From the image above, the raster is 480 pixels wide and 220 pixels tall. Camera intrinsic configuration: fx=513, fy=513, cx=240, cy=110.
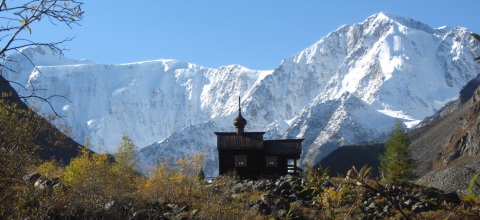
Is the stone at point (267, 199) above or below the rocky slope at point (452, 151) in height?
below

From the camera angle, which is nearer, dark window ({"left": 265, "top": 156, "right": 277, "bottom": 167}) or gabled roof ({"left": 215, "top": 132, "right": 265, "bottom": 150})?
gabled roof ({"left": 215, "top": 132, "right": 265, "bottom": 150})

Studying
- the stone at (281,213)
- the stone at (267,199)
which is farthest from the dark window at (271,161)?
the stone at (281,213)

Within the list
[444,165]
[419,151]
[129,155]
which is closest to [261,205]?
[129,155]

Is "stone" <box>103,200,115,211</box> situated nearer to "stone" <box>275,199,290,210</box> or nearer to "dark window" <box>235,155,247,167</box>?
"stone" <box>275,199,290,210</box>

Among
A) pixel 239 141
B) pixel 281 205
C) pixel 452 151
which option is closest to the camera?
pixel 281 205

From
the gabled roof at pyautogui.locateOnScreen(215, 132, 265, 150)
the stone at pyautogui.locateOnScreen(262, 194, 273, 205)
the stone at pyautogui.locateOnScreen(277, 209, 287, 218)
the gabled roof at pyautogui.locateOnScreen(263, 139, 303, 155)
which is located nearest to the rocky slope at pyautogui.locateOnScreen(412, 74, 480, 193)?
the gabled roof at pyautogui.locateOnScreen(263, 139, 303, 155)

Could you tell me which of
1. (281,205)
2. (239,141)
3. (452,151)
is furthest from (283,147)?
(452,151)

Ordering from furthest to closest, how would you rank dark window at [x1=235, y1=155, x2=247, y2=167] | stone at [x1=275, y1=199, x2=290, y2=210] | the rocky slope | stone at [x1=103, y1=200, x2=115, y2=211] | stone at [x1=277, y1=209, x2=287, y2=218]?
the rocky slope, dark window at [x1=235, y1=155, x2=247, y2=167], stone at [x1=275, y1=199, x2=290, y2=210], stone at [x1=277, y1=209, x2=287, y2=218], stone at [x1=103, y1=200, x2=115, y2=211]

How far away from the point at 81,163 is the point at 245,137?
1433 cm

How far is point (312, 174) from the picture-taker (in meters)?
4.57

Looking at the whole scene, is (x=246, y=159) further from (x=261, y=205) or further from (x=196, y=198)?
(x=261, y=205)

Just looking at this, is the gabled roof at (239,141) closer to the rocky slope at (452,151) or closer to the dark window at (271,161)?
the dark window at (271,161)

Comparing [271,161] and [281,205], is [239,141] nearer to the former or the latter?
[271,161]

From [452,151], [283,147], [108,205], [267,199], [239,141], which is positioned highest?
[452,151]
